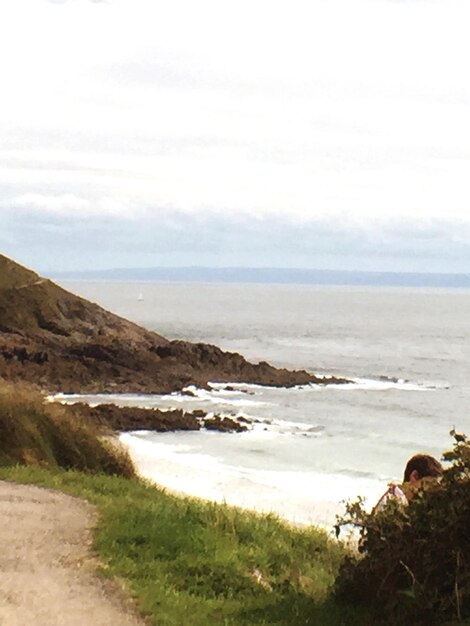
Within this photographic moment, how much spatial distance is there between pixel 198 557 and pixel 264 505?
12381 millimetres

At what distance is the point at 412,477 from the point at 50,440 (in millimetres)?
7243

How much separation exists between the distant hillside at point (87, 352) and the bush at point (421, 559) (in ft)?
114

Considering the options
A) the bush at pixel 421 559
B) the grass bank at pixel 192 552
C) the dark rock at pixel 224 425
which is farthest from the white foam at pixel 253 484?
the bush at pixel 421 559

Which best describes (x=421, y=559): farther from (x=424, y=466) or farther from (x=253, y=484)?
(x=253, y=484)

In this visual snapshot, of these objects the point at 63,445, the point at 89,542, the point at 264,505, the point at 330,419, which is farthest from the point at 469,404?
the point at 89,542

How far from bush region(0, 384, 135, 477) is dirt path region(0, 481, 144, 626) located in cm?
294

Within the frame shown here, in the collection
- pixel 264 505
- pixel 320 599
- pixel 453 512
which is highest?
pixel 453 512

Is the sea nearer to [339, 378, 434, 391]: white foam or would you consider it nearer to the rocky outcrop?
[339, 378, 434, 391]: white foam

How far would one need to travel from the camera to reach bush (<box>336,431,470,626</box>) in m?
8.38

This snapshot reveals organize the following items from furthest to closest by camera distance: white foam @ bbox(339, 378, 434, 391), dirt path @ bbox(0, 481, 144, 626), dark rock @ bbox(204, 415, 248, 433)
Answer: white foam @ bbox(339, 378, 434, 391), dark rock @ bbox(204, 415, 248, 433), dirt path @ bbox(0, 481, 144, 626)

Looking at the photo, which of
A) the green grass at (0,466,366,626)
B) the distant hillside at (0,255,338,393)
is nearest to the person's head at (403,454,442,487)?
the green grass at (0,466,366,626)

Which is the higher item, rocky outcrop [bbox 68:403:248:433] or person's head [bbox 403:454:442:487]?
person's head [bbox 403:454:442:487]

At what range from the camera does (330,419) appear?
4191 cm

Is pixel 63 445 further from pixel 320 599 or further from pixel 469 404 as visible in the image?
pixel 469 404
